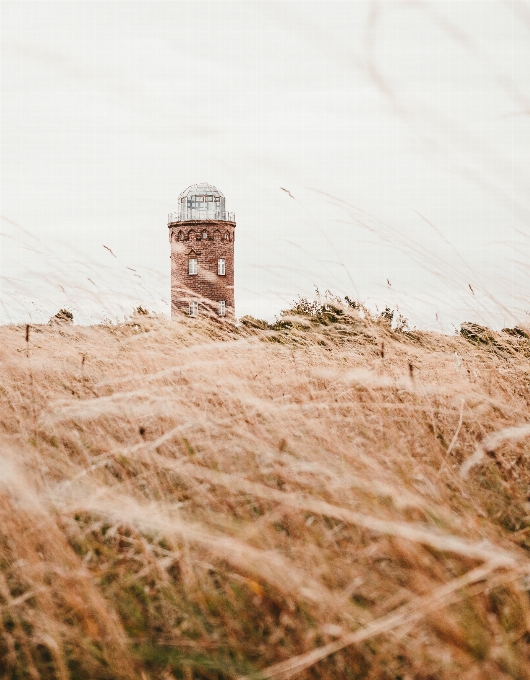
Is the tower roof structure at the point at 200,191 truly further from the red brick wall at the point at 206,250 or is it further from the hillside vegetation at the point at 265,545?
the hillside vegetation at the point at 265,545

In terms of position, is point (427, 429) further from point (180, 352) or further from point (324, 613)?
point (180, 352)

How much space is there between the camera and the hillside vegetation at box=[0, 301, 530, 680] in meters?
0.96

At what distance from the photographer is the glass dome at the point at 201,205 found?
32.9 metres

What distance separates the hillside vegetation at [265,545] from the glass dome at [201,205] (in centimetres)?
3139

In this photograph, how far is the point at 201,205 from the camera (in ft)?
109

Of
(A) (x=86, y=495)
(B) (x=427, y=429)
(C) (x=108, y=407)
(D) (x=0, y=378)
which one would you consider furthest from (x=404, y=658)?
(D) (x=0, y=378)

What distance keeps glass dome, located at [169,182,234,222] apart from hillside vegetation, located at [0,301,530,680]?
3139 cm

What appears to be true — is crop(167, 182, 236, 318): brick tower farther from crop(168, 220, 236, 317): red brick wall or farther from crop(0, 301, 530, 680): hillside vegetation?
crop(0, 301, 530, 680): hillside vegetation

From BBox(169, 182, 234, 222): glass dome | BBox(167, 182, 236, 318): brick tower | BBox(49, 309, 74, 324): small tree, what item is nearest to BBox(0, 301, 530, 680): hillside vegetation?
BBox(49, 309, 74, 324): small tree

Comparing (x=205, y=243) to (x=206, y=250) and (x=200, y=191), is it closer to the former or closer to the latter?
(x=206, y=250)

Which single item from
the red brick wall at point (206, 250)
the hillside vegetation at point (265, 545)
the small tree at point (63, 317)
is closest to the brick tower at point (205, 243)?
the red brick wall at point (206, 250)

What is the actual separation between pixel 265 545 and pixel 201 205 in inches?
1304

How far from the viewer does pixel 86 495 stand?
1413 mm

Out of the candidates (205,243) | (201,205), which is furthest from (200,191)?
(205,243)
